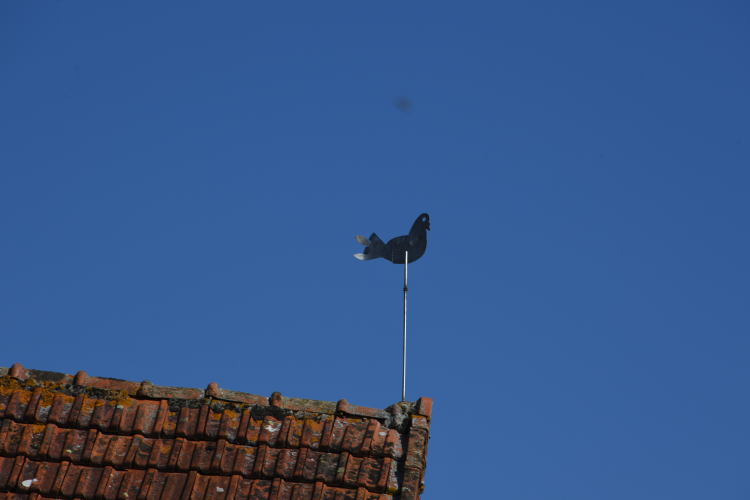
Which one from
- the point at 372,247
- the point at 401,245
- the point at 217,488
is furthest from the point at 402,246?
the point at 217,488

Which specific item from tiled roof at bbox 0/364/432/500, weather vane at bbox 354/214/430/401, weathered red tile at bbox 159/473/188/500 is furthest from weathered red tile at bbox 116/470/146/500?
weather vane at bbox 354/214/430/401

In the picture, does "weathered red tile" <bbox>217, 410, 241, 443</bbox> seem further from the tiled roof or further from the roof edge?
the roof edge

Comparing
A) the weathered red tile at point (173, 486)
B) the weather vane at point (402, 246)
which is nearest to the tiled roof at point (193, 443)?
the weathered red tile at point (173, 486)

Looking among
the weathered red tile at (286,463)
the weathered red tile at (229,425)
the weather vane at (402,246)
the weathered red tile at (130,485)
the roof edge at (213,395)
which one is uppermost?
the weather vane at (402,246)

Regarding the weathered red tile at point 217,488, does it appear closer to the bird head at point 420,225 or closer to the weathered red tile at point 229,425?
the weathered red tile at point 229,425

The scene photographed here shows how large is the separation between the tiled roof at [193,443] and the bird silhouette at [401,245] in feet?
7.55

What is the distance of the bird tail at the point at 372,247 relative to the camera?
9.22 meters

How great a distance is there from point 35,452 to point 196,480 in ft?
4.06

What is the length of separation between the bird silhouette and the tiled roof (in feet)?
7.55

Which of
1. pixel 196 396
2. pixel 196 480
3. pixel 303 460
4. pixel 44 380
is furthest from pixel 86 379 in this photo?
pixel 303 460

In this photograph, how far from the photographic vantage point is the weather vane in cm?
904

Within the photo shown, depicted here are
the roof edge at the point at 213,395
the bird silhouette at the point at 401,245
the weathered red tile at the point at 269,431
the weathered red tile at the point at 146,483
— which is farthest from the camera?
the bird silhouette at the point at 401,245

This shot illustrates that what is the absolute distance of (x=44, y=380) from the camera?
7195 mm

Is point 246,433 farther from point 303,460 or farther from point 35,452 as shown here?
point 35,452
